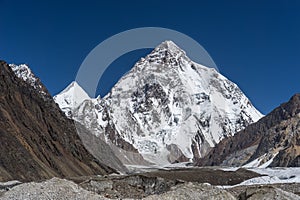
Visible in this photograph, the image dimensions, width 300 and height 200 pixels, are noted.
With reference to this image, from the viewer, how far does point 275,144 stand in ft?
506

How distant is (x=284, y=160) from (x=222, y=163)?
69380 mm

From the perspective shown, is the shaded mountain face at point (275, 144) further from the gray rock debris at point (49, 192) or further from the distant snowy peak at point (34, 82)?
the gray rock debris at point (49, 192)

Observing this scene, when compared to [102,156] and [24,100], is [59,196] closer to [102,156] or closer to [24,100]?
[24,100]

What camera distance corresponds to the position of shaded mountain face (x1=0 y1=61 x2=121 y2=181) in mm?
65688

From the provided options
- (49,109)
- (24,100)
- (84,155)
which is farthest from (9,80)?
(84,155)

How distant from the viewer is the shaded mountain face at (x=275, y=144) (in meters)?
131

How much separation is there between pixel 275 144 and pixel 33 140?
94.9 metres

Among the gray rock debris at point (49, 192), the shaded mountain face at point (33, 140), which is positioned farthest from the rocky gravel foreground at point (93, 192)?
the shaded mountain face at point (33, 140)

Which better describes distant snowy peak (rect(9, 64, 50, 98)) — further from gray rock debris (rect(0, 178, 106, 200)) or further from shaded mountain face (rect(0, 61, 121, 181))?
gray rock debris (rect(0, 178, 106, 200))

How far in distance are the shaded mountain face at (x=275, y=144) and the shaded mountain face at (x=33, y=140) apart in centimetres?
5262

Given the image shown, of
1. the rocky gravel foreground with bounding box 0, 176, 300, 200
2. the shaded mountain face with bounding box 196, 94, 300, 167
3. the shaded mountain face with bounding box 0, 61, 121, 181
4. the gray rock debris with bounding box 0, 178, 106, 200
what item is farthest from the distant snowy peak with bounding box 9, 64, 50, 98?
the gray rock debris with bounding box 0, 178, 106, 200

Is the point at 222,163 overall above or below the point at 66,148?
above

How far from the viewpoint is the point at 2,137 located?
225 ft

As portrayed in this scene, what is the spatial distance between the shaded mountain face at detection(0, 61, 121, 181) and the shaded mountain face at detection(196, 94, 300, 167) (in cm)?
5262
